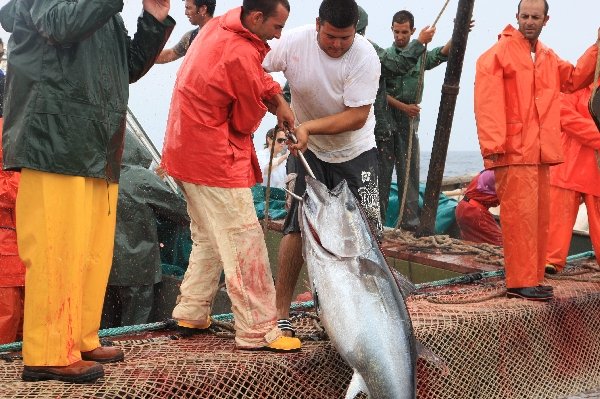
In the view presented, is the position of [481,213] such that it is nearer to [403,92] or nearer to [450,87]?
[403,92]

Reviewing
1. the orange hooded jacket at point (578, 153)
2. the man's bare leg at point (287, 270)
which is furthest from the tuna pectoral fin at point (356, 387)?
the orange hooded jacket at point (578, 153)

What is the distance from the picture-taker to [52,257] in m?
4.14

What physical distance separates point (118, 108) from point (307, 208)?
124cm

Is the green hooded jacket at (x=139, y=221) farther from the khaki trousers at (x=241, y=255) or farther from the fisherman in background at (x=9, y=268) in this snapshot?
the khaki trousers at (x=241, y=255)

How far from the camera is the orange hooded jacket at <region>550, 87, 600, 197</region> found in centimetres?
835

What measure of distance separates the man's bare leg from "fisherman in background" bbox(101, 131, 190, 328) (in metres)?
2.92

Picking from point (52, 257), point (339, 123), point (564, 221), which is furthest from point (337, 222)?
point (564, 221)

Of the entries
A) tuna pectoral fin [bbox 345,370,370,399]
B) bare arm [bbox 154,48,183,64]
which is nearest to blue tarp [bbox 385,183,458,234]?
bare arm [bbox 154,48,183,64]

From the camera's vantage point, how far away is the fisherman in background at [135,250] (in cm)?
826

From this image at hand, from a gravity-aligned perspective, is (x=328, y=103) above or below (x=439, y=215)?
above

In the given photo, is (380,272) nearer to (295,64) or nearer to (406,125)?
(295,64)

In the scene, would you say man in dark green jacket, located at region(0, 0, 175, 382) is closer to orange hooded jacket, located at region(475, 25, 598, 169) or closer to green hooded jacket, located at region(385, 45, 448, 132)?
orange hooded jacket, located at region(475, 25, 598, 169)

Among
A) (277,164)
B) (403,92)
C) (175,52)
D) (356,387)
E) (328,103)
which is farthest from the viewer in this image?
(277,164)

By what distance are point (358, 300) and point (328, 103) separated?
1.47 metres
